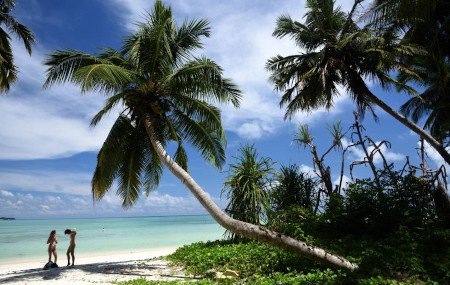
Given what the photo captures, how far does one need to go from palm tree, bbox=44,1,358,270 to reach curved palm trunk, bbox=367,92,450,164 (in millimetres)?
5981

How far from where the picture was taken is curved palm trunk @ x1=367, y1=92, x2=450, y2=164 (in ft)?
39.5

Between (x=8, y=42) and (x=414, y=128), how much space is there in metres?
14.3

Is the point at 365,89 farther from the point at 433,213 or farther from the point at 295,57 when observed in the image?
the point at 433,213

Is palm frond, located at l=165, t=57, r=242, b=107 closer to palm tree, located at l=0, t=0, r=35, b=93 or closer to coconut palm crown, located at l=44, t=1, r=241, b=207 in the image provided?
coconut palm crown, located at l=44, t=1, r=241, b=207

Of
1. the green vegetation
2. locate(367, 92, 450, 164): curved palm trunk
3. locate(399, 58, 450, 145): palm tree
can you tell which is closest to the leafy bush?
the green vegetation

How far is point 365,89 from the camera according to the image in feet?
45.9

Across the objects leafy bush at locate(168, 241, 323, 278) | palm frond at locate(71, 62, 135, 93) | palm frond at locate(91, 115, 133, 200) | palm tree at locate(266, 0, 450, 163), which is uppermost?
palm tree at locate(266, 0, 450, 163)

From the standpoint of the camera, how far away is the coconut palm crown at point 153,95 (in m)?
10.4

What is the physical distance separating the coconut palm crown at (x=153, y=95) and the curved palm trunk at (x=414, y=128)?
5.98m

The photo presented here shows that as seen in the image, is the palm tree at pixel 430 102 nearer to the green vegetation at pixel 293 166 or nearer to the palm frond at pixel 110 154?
the green vegetation at pixel 293 166

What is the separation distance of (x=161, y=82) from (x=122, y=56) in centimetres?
187

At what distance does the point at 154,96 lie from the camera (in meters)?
10.7

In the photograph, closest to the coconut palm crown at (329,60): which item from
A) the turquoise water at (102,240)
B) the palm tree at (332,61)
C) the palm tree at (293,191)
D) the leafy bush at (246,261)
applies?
the palm tree at (332,61)

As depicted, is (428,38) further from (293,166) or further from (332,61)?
(293,166)
